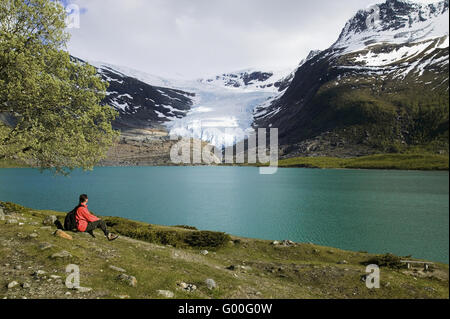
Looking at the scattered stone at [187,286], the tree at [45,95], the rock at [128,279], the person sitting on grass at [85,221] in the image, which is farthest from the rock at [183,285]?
the tree at [45,95]

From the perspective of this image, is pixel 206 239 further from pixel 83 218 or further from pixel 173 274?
pixel 173 274

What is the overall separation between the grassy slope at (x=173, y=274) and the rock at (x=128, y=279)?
231 mm

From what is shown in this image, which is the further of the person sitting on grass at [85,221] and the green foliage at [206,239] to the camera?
the green foliage at [206,239]

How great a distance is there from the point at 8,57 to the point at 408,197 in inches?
3151

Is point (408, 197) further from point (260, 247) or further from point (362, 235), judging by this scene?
point (260, 247)

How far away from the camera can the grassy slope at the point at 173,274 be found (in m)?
12.4

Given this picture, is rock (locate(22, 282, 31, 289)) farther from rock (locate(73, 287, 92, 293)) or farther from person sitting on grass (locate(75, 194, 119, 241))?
person sitting on grass (locate(75, 194, 119, 241))

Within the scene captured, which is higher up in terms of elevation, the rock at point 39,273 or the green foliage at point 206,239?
the rock at point 39,273

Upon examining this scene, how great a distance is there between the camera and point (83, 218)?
62.2ft

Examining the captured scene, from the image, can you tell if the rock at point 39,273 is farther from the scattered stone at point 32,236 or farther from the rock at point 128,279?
the scattered stone at point 32,236

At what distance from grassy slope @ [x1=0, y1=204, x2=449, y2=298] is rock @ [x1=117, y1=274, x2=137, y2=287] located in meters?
0.23

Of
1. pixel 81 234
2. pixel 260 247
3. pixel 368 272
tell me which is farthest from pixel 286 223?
pixel 81 234

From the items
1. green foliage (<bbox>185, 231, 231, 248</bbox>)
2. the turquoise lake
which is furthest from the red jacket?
the turquoise lake

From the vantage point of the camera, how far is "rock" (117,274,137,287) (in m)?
12.7
